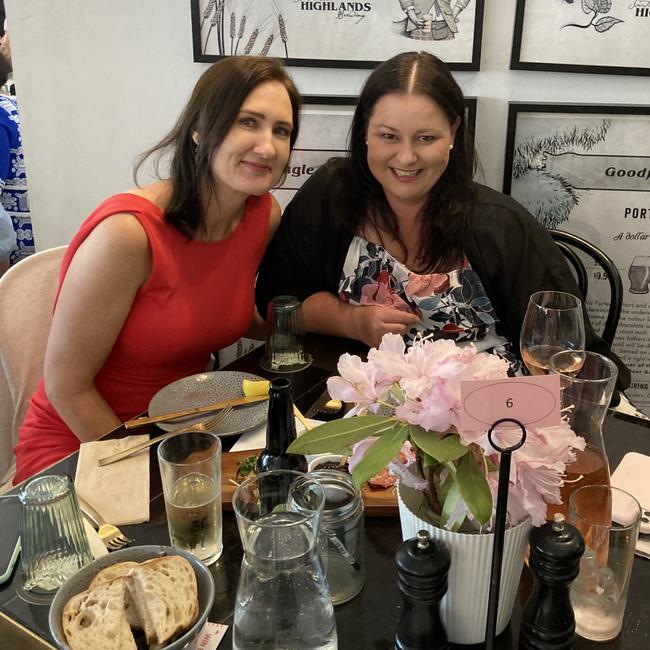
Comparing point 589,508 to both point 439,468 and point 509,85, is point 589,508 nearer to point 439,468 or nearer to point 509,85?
point 439,468

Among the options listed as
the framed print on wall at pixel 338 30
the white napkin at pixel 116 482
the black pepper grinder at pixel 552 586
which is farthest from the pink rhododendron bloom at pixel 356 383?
the framed print on wall at pixel 338 30

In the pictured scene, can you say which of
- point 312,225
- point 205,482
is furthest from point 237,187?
point 205,482

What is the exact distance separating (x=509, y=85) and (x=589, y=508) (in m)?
1.42

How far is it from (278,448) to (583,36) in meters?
1.50

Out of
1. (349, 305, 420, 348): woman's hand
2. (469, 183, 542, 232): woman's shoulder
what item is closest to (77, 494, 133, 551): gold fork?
(349, 305, 420, 348): woman's hand

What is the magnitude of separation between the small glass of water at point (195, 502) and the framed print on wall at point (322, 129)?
118 centimetres

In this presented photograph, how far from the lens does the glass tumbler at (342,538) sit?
815 millimetres

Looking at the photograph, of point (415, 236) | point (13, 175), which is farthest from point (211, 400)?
point (13, 175)

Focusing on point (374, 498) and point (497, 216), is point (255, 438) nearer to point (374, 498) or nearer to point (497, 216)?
point (374, 498)

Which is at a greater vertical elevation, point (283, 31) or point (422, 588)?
point (283, 31)

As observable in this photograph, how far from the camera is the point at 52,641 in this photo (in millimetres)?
791

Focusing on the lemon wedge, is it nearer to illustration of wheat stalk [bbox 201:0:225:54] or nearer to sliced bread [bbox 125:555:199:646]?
sliced bread [bbox 125:555:199:646]

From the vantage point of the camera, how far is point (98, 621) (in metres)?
0.72

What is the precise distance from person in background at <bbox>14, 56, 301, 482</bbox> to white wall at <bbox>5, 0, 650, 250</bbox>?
50cm
